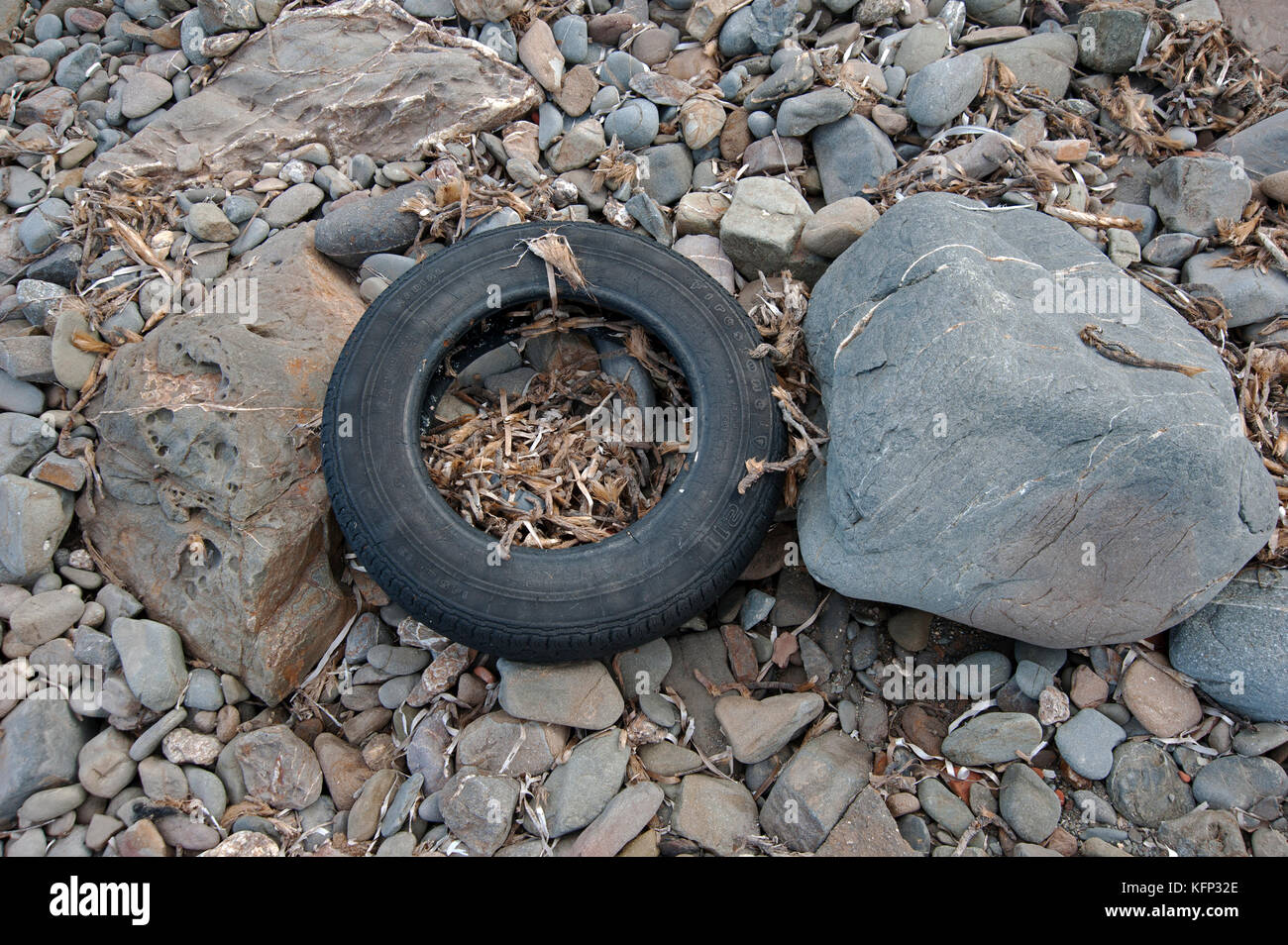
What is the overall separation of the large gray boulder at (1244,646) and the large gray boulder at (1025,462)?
0.20 m

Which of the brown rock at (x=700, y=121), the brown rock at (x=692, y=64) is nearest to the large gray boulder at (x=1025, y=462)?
the brown rock at (x=700, y=121)

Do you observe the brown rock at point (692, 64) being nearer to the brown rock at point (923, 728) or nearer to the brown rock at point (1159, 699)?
the brown rock at point (923, 728)

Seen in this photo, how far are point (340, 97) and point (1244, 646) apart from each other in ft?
18.2

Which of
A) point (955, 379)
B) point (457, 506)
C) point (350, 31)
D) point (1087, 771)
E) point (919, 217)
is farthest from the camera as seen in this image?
point (350, 31)

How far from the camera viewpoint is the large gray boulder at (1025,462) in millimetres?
3004

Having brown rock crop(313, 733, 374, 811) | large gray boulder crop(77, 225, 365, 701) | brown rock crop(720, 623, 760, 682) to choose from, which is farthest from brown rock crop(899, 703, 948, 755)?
large gray boulder crop(77, 225, 365, 701)

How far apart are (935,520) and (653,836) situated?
1698 millimetres

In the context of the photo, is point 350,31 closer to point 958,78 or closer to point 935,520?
point 958,78

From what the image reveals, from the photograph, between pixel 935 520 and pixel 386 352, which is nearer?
pixel 935 520

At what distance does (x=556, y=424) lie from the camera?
13.6 feet

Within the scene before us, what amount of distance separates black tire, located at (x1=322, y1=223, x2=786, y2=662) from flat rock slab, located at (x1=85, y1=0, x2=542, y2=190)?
1.40 m

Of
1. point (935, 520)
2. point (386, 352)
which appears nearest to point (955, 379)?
point (935, 520)

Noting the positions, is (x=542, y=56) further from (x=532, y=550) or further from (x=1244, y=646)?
(x=1244, y=646)

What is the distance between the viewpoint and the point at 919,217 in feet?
11.7
